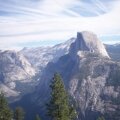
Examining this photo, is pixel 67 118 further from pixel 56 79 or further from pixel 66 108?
pixel 56 79

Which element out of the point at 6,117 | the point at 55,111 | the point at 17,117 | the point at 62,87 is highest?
the point at 62,87

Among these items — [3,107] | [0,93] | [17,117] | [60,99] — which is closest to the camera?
[60,99]

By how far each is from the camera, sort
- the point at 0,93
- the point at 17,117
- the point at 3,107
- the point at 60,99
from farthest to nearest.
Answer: the point at 17,117, the point at 0,93, the point at 3,107, the point at 60,99

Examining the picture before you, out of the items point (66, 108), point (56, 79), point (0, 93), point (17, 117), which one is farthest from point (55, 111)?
point (17, 117)

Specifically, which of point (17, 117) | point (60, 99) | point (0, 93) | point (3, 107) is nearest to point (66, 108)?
point (60, 99)

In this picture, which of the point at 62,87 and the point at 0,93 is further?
the point at 0,93

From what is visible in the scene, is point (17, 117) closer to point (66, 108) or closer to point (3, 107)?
point (3, 107)

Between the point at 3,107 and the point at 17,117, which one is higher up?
the point at 3,107

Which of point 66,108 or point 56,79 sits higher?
point 56,79

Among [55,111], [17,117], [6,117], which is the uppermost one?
[55,111]
